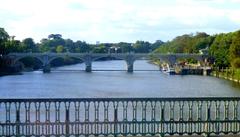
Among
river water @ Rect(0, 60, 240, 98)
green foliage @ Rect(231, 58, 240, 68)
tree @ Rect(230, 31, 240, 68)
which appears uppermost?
tree @ Rect(230, 31, 240, 68)

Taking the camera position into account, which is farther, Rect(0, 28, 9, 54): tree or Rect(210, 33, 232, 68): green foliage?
Rect(0, 28, 9, 54): tree

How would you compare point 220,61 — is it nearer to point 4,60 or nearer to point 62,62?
point 4,60

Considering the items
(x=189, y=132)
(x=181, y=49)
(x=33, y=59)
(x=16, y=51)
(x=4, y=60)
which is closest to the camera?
(x=189, y=132)

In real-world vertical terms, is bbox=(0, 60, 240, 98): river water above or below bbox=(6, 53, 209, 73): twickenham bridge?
below

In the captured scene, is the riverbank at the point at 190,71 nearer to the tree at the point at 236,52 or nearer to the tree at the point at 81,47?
the tree at the point at 236,52

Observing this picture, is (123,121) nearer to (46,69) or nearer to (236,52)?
(236,52)

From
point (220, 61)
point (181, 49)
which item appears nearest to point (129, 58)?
point (220, 61)

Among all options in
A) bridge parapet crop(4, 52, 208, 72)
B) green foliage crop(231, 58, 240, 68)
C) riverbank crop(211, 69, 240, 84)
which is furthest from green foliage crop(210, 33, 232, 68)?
green foliage crop(231, 58, 240, 68)

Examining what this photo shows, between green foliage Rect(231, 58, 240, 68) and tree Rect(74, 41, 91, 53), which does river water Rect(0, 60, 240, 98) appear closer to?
green foliage Rect(231, 58, 240, 68)

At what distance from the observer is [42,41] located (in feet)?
618

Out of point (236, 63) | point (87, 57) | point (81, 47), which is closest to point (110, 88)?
point (236, 63)

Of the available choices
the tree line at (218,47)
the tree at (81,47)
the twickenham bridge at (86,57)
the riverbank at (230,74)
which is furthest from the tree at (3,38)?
the tree at (81,47)

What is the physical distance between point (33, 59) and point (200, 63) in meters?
34.5

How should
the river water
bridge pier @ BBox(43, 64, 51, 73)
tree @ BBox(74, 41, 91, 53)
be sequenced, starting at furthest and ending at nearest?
tree @ BBox(74, 41, 91, 53) → bridge pier @ BBox(43, 64, 51, 73) → the river water
